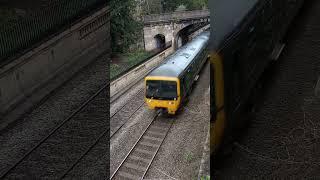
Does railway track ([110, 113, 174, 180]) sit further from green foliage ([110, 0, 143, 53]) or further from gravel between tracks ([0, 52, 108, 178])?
green foliage ([110, 0, 143, 53])

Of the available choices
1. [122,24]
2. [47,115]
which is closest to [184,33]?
[122,24]

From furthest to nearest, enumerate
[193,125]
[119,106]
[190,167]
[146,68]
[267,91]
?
[146,68] → [119,106] → [193,125] → [190,167] → [267,91]

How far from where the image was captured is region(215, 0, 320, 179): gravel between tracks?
604cm

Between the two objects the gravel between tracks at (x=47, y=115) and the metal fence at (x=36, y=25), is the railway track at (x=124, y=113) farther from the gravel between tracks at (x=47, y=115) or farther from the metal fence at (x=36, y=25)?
the metal fence at (x=36, y=25)

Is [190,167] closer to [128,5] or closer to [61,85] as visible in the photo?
[61,85]

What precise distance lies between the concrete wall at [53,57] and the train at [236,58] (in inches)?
382

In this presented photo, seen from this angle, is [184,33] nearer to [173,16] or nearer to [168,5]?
[173,16]

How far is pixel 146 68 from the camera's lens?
2058cm

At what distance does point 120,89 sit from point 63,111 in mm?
4467

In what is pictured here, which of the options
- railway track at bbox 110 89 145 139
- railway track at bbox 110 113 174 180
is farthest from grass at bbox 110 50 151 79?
railway track at bbox 110 113 174 180

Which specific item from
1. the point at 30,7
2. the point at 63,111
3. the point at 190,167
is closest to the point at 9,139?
the point at 63,111

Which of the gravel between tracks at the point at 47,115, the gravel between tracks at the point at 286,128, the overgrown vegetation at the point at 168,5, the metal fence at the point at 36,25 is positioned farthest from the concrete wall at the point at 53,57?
the gravel between tracks at the point at 286,128

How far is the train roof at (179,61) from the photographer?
1377 cm

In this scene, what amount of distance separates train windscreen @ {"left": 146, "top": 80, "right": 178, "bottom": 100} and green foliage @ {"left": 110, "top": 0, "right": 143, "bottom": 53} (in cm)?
697
